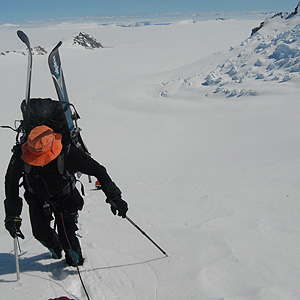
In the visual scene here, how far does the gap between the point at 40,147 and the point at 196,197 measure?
3179mm

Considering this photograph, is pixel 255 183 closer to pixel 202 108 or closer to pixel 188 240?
pixel 188 240

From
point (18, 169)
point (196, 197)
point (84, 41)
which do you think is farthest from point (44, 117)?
point (84, 41)

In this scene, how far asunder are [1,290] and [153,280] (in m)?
1.31

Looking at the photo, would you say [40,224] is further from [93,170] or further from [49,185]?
[93,170]

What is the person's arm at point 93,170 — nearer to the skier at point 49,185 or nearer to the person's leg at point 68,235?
the skier at point 49,185

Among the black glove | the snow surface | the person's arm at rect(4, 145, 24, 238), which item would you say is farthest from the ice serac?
the black glove

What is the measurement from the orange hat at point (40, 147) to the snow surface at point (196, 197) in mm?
1110

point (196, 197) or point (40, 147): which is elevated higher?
point (40, 147)

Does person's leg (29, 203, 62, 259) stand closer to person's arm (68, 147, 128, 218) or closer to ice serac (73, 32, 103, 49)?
person's arm (68, 147, 128, 218)

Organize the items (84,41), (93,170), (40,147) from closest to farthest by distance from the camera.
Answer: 1. (40,147)
2. (93,170)
3. (84,41)

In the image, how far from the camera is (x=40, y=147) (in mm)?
2424

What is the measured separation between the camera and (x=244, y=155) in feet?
29.3

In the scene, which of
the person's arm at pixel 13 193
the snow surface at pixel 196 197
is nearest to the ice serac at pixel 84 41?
the snow surface at pixel 196 197

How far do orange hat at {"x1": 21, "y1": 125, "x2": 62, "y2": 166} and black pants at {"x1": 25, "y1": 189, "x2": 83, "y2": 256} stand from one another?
1.61ft
